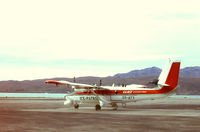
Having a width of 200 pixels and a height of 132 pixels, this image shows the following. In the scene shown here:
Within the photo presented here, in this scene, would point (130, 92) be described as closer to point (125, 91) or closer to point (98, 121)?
point (125, 91)

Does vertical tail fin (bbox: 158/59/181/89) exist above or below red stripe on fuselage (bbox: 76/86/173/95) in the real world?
above

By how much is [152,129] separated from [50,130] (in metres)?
6.37

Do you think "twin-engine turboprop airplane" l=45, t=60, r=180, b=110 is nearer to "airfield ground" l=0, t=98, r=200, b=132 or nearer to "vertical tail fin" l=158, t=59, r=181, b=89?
"vertical tail fin" l=158, t=59, r=181, b=89

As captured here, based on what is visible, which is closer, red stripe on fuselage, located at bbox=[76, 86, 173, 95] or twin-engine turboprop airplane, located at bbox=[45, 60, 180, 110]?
red stripe on fuselage, located at bbox=[76, 86, 173, 95]

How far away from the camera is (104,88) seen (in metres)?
45.2

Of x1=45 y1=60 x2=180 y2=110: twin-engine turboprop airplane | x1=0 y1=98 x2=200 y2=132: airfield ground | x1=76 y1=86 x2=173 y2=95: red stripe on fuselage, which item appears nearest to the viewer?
x1=0 y1=98 x2=200 y2=132: airfield ground

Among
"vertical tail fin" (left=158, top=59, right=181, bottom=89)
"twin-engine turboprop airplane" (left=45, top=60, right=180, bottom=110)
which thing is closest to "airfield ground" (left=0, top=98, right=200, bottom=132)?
"twin-engine turboprop airplane" (left=45, top=60, right=180, bottom=110)

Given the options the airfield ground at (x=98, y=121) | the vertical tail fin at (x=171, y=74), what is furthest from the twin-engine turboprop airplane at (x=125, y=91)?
the airfield ground at (x=98, y=121)

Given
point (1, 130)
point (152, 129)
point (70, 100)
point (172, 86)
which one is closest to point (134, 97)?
point (172, 86)

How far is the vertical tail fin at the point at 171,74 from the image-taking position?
40722 millimetres

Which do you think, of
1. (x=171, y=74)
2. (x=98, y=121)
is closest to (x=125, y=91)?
(x=171, y=74)

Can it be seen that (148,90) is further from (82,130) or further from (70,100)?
(82,130)

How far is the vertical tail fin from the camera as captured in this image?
4072 cm

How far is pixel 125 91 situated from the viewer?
4400 centimetres
